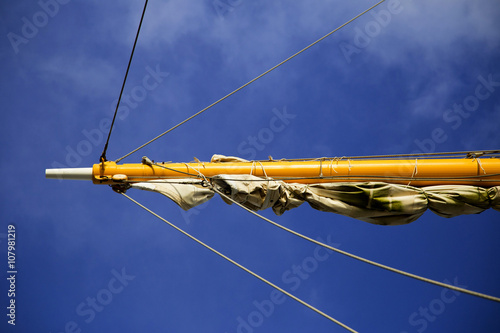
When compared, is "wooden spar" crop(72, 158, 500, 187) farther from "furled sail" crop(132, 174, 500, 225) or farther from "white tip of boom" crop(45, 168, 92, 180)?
"furled sail" crop(132, 174, 500, 225)

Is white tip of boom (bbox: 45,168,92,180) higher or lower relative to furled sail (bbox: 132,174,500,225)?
higher

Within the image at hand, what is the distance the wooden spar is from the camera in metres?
7.96

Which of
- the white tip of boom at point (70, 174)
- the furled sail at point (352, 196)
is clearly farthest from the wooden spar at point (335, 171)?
the furled sail at point (352, 196)

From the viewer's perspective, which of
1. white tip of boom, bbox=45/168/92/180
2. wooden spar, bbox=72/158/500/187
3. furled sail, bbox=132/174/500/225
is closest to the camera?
furled sail, bbox=132/174/500/225

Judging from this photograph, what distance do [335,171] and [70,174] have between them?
494 centimetres

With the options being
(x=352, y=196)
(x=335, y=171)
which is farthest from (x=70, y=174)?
(x=352, y=196)

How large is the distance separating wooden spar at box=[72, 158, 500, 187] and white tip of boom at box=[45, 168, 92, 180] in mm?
56

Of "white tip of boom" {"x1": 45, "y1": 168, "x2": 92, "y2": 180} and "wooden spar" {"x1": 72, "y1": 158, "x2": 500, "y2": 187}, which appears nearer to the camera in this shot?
"wooden spar" {"x1": 72, "y1": 158, "x2": 500, "y2": 187}

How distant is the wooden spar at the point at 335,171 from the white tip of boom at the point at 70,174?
0.06 m

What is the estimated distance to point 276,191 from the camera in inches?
312

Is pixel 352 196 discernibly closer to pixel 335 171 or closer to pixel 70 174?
pixel 335 171

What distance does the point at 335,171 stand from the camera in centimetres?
819

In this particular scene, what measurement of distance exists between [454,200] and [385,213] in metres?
1.25

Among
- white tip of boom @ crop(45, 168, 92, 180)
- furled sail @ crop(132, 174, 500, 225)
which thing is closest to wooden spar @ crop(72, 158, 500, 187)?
white tip of boom @ crop(45, 168, 92, 180)
